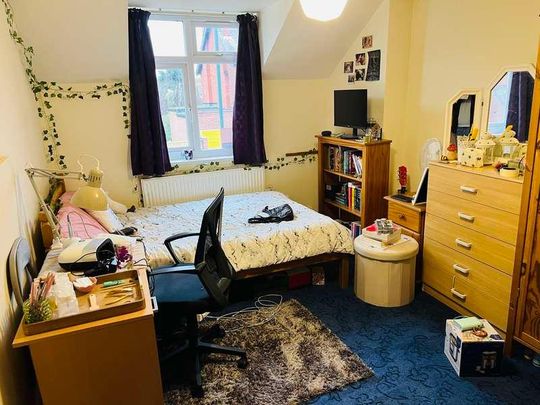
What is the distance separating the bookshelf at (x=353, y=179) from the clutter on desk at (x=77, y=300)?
2473 mm

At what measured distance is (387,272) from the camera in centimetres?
286

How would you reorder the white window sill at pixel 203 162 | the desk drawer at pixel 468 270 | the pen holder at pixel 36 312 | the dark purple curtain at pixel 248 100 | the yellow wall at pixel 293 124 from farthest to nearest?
the yellow wall at pixel 293 124 → the white window sill at pixel 203 162 → the dark purple curtain at pixel 248 100 → the desk drawer at pixel 468 270 → the pen holder at pixel 36 312

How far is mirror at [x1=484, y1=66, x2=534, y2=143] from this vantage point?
2.54m

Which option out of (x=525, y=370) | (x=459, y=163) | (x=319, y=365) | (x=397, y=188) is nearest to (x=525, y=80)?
(x=459, y=163)

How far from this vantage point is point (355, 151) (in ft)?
13.0

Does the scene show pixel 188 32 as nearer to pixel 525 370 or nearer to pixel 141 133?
pixel 141 133

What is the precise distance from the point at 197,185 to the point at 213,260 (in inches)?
78.8

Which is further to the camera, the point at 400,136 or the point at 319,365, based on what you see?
the point at 400,136

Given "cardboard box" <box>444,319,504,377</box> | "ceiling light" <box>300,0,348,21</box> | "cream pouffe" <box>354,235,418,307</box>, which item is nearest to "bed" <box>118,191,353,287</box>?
"cream pouffe" <box>354,235,418,307</box>

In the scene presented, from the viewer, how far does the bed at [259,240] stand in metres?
2.85

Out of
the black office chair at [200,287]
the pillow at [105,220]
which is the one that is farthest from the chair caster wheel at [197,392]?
the pillow at [105,220]

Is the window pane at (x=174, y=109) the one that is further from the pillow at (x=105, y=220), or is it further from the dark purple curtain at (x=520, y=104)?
the dark purple curtain at (x=520, y=104)

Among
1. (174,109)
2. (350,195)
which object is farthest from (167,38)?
(350,195)

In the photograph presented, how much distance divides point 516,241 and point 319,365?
4.38 ft
